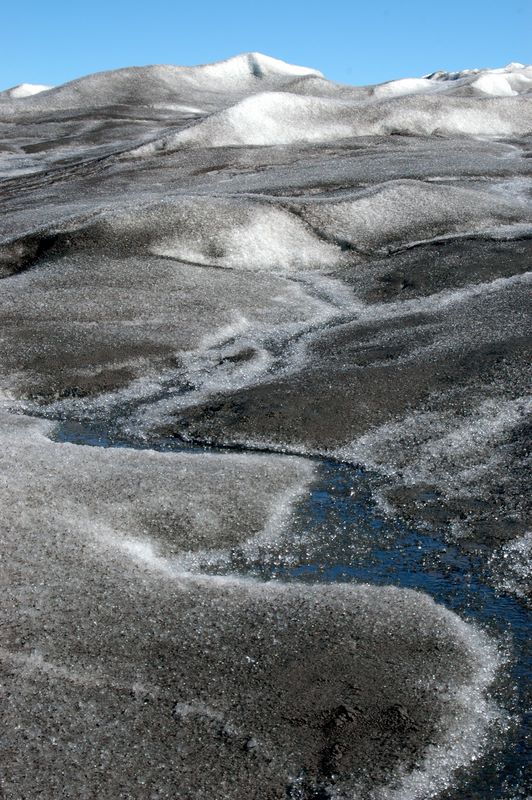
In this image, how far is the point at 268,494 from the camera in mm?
14039

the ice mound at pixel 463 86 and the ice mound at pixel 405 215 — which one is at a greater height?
the ice mound at pixel 463 86

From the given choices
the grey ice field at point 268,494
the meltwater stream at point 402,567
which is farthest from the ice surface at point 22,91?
the meltwater stream at point 402,567

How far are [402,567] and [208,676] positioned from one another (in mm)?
3670

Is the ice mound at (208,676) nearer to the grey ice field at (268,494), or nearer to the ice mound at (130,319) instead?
the grey ice field at (268,494)

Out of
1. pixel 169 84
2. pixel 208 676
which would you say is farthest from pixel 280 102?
pixel 208 676

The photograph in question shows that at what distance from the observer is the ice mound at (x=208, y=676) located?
8.24 meters

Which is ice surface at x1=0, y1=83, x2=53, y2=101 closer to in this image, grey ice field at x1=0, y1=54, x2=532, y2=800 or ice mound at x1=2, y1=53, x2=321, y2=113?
ice mound at x1=2, y1=53, x2=321, y2=113

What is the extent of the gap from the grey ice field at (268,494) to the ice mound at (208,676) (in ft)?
0.09

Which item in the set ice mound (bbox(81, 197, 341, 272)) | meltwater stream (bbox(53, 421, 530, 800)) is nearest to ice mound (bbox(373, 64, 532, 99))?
ice mound (bbox(81, 197, 341, 272))

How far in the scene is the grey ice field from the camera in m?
8.61

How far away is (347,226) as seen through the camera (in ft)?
98.3

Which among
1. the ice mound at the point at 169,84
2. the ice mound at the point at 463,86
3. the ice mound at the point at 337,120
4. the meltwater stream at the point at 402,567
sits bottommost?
the meltwater stream at the point at 402,567

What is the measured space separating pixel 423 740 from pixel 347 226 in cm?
2290

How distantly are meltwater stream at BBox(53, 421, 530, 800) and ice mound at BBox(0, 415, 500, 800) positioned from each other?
256mm
